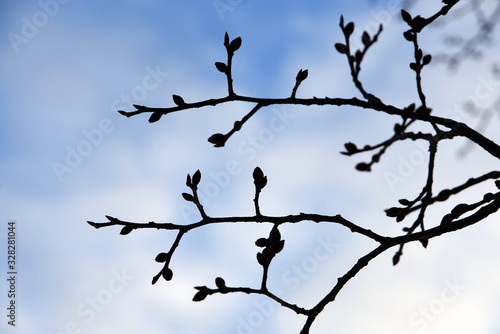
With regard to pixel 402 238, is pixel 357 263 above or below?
below

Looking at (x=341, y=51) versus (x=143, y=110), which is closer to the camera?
(x=143, y=110)

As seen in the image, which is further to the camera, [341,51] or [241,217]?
[341,51]

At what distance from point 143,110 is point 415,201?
1.93 meters

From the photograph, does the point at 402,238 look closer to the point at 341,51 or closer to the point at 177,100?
→ the point at 341,51

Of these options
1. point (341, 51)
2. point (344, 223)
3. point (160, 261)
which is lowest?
point (160, 261)

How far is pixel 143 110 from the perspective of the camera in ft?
8.11

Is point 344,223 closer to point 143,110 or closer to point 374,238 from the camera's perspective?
point 374,238

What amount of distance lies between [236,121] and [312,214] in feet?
2.45

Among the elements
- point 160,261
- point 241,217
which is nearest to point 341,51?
point 241,217

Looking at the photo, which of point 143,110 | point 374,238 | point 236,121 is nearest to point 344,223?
point 374,238

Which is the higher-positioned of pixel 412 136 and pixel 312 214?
pixel 412 136

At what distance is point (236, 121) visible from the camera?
2.50 metres

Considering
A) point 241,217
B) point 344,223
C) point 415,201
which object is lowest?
point 241,217

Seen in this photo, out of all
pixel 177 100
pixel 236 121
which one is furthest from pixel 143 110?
pixel 236 121
